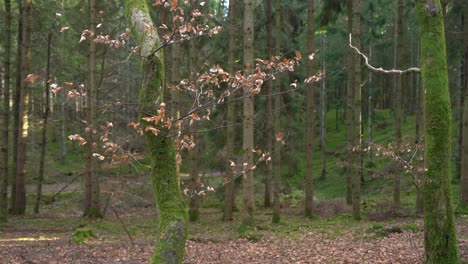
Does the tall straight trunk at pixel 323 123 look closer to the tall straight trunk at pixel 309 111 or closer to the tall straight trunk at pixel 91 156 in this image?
the tall straight trunk at pixel 309 111

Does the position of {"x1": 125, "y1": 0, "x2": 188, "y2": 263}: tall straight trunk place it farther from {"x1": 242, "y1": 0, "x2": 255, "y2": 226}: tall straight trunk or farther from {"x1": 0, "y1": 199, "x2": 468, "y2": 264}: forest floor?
{"x1": 242, "y1": 0, "x2": 255, "y2": 226}: tall straight trunk

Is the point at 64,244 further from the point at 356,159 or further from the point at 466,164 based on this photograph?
the point at 466,164

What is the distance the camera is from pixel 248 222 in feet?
45.1

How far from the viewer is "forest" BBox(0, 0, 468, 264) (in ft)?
13.0

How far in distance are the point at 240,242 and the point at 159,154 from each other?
8.87m

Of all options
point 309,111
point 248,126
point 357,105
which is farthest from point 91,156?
point 357,105

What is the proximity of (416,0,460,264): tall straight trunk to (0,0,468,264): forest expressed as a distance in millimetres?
17

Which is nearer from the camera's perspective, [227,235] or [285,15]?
[227,235]

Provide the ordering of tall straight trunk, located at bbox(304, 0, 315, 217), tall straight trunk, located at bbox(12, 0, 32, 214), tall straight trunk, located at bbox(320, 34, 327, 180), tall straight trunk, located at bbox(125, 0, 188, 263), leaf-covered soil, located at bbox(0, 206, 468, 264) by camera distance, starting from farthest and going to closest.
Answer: tall straight trunk, located at bbox(320, 34, 327, 180), tall straight trunk, located at bbox(304, 0, 315, 217), tall straight trunk, located at bbox(12, 0, 32, 214), leaf-covered soil, located at bbox(0, 206, 468, 264), tall straight trunk, located at bbox(125, 0, 188, 263)

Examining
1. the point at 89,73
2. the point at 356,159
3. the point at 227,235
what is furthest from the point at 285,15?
the point at 227,235

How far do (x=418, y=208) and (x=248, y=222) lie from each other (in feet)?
20.2

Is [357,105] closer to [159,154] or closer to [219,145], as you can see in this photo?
[219,145]

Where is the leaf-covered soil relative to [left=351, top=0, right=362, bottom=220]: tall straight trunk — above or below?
below

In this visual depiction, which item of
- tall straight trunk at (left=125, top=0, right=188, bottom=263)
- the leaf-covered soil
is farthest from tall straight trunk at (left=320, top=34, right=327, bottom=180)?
tall straight trunk at (left=125, top=0, right=188, bottom=263)
